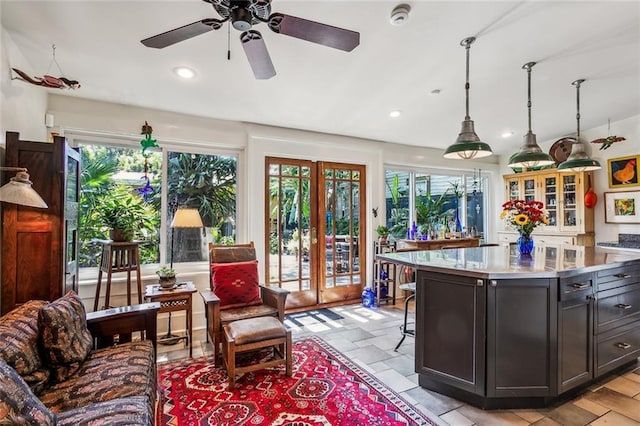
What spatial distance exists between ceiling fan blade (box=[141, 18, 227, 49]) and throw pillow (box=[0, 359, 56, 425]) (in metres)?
1.59

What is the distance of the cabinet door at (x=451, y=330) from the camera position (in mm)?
2172

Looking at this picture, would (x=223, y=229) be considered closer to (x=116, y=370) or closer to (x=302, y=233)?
(x=302, y=233)

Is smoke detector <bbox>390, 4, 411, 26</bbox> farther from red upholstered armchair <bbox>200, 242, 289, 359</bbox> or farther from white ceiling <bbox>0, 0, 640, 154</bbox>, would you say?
red upholstered armchair <bbox>200, 242, 289, 359</bbox>

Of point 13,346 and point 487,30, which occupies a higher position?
point 487,30

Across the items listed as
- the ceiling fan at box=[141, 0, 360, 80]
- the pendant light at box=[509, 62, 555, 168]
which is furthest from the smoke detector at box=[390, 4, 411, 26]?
the pendant light at box=[509, 62, 555, 168]

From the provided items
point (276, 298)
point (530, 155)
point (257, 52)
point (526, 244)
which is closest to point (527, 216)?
point (526, 244)

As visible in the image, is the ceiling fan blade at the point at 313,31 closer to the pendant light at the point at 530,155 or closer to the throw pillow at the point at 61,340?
the throw pillow at the point at 61,340

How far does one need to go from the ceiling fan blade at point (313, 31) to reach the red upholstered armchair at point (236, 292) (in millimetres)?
2133

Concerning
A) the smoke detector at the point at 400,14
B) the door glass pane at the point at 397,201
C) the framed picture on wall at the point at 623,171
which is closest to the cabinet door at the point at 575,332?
the smoke detector at the point at 400,14

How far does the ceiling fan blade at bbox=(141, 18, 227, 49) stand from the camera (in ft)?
5.24

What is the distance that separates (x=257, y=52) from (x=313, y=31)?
0.38m

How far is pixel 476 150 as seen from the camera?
2.57 meters

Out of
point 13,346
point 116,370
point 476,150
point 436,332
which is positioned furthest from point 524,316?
point 13,346

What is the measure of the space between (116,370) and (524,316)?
8.18 feet
